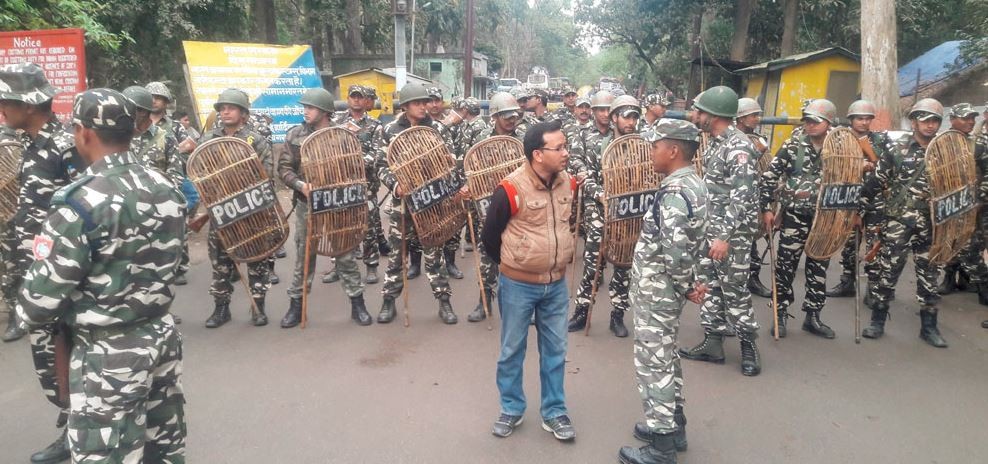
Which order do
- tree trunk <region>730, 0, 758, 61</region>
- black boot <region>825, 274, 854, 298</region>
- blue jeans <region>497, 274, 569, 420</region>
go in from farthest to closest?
tree trunk <region>730, 0, 758, 61</region> < black boot <region>825, 274, 854, 298</region> < blue jeans <region>497, 274, 569, 420</region>

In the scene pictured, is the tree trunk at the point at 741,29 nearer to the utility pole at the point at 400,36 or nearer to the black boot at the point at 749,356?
the utility pole at the point at 400,36

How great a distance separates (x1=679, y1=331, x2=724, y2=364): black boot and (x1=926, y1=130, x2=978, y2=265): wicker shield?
1941 mm

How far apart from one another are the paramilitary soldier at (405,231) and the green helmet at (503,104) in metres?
0.56

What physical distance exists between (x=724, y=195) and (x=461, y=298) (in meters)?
2.88

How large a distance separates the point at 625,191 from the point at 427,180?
63.6 inches

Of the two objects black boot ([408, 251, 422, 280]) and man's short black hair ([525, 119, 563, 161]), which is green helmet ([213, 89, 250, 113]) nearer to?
black boot ([408, 251, 422, 280])

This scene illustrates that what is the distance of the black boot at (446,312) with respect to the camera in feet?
17.7

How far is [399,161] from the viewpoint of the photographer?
4.88m

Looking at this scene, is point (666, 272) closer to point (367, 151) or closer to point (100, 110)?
point (100, 110)

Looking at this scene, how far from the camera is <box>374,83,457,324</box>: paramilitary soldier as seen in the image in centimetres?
525

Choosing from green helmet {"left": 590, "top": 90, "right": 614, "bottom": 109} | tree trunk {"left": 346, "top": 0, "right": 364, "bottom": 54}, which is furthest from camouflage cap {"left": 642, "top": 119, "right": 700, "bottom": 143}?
tree trunk {"left": 346, "top": 0, "right": 364, "bottom": 54}

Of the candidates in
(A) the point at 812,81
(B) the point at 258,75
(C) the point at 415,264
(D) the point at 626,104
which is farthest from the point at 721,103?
(A) the point at 812,81

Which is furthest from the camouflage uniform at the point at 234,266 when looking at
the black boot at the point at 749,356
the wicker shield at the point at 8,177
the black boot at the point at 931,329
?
the black boot at the point at 931,329

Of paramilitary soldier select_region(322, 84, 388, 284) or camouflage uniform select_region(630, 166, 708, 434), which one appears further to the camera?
paramilitary soldier select_region(322, 84, 388, 284)
